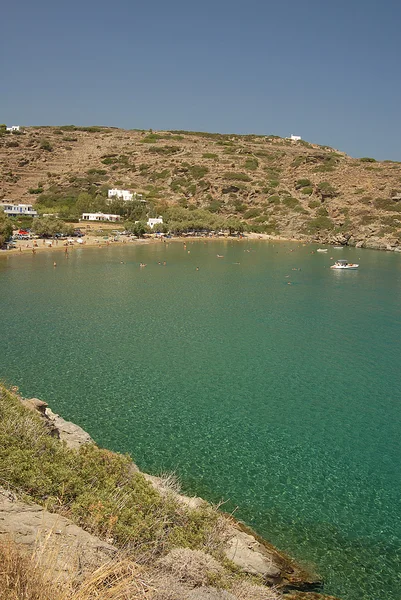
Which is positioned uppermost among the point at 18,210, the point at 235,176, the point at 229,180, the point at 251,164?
the point at 251,164

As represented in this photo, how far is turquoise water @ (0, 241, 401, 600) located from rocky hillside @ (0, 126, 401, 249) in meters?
61.4

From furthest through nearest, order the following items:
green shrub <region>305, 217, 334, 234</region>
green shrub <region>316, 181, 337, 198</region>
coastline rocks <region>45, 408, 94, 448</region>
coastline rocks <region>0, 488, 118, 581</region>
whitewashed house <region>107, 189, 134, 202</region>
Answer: green shrub <region>316, 181, 337, 198</region>
whitewashed house <region>107, 189, 134, 202</region>
green shrub <region>305, 217, 334, 234</region>
coastline rocks <region>45, 408, 94, 448</region>
coastline rocks <region>0, 488, 118, 581</region>

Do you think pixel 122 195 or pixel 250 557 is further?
pixel 122 195

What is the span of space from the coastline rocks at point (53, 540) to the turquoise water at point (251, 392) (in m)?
5.61

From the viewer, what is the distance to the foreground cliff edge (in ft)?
16.6

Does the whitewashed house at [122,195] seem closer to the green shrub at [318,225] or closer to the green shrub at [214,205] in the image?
the green shrub at [214,205]

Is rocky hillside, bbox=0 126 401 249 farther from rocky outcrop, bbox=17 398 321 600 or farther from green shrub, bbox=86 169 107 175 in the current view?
rocky outcrop, bbox=17 398 321 600

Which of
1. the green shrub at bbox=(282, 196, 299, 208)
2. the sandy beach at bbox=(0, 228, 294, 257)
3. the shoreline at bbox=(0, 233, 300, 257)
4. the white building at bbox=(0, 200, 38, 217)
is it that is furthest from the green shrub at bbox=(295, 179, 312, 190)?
the white building at bbox=(0, 200, 38, 217)

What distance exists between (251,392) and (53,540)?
44.0 feet

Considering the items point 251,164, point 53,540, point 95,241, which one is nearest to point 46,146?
point 251,164

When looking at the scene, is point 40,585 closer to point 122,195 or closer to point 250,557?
point 250,557

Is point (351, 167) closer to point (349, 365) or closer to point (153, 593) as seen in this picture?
point (349, 365)

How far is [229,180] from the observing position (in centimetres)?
11494

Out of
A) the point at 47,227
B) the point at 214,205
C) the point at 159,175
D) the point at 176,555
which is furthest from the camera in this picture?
the point at 159,175
